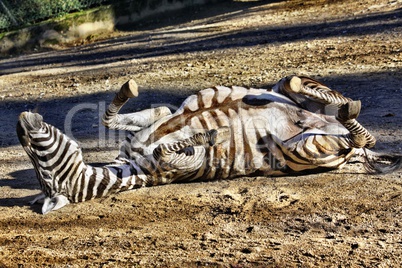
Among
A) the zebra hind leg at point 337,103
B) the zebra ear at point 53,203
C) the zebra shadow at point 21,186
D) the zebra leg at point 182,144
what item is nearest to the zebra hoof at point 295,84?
the zebra hind leg at point 337,103

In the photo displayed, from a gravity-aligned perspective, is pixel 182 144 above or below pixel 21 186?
above

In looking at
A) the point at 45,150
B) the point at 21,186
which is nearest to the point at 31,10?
the point at 21,186

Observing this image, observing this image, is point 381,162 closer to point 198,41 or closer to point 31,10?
point 198,41

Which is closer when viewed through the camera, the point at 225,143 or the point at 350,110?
the point at 350,110

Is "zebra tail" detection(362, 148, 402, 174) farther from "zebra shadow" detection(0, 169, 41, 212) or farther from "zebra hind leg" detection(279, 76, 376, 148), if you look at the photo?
"zebra shadow" detection(0, 169, 41, 212)

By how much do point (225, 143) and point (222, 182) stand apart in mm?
428

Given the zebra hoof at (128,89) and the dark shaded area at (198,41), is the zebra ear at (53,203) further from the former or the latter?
the dark shaded area at (198,41)

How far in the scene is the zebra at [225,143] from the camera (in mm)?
5648

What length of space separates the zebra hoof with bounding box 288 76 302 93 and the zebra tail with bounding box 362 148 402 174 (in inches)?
35.2

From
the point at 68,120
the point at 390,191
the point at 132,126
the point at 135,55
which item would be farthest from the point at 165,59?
the point at 390,191

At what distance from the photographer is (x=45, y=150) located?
5.37m

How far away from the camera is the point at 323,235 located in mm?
4832

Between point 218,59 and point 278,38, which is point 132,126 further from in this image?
point 278,38

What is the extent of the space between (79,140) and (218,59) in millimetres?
3911
